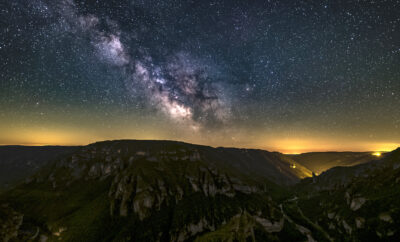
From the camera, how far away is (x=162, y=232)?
198 m

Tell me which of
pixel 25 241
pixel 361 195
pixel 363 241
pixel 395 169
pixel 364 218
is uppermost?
pixel 395 169

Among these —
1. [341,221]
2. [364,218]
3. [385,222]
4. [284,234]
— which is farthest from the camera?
[284,234]

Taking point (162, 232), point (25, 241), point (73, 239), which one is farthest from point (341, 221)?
point (25, 241)

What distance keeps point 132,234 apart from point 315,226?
202657mm

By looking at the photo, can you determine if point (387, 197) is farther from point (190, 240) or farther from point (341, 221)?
point (190, 240)

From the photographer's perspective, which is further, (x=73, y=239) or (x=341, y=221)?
(x=73, y=239)

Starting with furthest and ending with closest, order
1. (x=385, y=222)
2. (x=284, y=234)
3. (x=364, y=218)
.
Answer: (x=284, y=234), (x=364, y=218), (x=385, y=222)

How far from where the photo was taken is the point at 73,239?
655ft

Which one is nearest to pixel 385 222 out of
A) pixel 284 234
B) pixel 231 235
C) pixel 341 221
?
pixel 341 221

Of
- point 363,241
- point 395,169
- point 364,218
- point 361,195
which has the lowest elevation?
point 363,241

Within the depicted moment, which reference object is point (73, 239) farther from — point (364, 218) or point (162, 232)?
point (364, 218)

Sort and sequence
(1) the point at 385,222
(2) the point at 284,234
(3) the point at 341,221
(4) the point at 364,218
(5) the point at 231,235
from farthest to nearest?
1. (2) the point at 284,234
2. (3) the point at 341,221
3. (4) the point at 364,218
4. (1) the point at 385,222
5. (5) the point at 231,235

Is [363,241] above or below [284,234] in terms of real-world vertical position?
above

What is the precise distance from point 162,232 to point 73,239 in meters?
102
